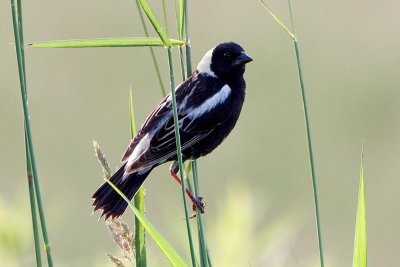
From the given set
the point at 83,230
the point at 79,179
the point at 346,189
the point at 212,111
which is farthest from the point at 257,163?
the point at 212,111

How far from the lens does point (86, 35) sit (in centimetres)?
1082

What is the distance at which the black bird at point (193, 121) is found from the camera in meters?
3.63

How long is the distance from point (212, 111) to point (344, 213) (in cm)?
503

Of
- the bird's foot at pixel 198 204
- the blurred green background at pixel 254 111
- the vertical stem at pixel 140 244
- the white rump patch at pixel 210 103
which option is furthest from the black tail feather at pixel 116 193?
the blurred green background at pixel 254 111

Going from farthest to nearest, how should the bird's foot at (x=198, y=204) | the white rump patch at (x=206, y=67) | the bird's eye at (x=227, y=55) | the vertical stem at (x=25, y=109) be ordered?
the bird's eye at (x=227, y=55), the white rump patch at (x=206, y=67), the bird's foot at (x=198, y=204), the vertical stem at (x=25, y=109)

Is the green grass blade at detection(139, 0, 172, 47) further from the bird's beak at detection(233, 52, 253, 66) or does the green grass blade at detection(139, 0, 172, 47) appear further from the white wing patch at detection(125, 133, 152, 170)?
the bird's beak at detection(233, 52, 253, 66)

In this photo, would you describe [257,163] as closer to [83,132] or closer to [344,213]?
[344,213]

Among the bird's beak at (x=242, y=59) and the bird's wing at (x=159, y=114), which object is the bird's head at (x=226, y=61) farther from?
the bird's wing at (x=159, y=114)

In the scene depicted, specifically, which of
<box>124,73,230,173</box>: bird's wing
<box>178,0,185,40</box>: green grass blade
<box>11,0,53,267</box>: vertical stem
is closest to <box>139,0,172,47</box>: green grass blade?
<box>178,0,185,40</box>: green grass blade

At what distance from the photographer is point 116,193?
3.42 metres

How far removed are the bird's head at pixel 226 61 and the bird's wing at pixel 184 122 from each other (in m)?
0.11

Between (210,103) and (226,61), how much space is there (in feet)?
1.05

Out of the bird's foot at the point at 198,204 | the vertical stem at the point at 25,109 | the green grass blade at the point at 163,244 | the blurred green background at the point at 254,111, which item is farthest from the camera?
the blurred green background at the point at 254,111

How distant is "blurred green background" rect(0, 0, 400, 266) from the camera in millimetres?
8273
